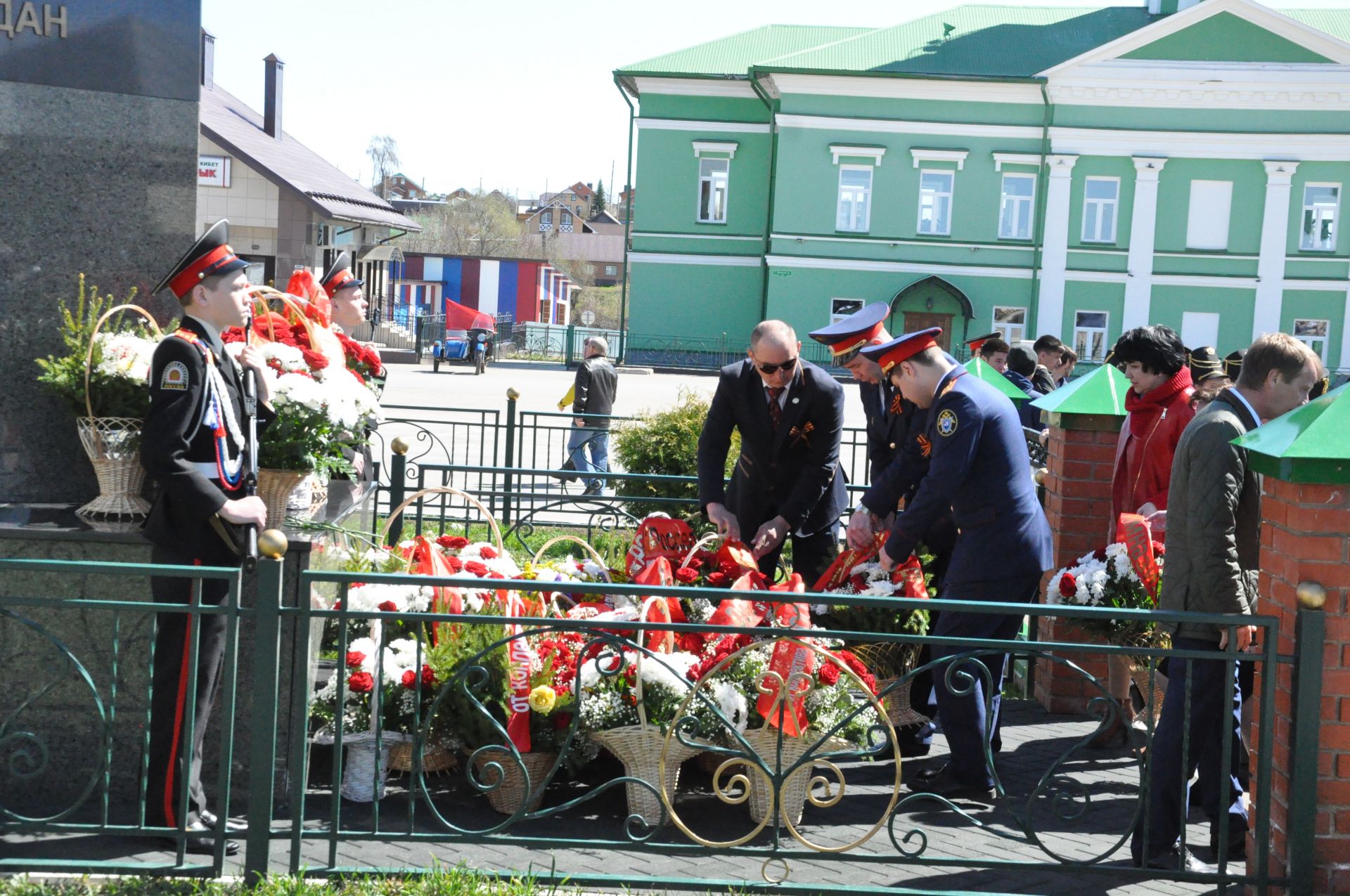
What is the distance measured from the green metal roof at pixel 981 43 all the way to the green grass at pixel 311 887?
116ft

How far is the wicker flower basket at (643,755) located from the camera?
14.7 feet

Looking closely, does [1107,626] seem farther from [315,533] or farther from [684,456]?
[684,456]

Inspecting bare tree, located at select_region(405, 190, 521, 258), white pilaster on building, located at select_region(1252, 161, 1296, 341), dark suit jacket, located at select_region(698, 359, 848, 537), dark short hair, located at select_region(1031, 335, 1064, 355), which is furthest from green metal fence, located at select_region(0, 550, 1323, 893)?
bare tree, located at select_region(405, 190, 521, 258)

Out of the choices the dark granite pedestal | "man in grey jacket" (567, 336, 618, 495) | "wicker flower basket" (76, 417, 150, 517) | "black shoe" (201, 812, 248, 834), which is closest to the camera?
"black shoe" (201, 812, 248, 834)

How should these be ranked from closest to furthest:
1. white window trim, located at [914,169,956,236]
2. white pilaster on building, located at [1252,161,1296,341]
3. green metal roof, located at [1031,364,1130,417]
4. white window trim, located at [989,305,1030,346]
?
green metal roof, located at [1031,364,1130,417]
white pilaster on building, located at [1252,161,1296,341]
white window trim, located at [914,169,956,236]
white window trim, located at [989,305,1030,346]

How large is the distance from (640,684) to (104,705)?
1822mm

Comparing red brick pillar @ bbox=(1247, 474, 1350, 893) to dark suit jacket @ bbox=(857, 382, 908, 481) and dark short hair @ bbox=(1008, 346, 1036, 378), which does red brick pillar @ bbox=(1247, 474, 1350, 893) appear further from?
dark short hair @ bbox=(1008, 346, 1036, 378)

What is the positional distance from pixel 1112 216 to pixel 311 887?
3774 cm

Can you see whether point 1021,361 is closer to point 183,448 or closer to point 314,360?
point 314,360

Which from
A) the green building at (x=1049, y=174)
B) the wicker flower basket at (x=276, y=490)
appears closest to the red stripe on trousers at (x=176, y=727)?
the wicker flower basket at (x=276, y=490)

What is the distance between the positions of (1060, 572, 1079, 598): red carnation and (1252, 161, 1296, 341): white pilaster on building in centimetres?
3482

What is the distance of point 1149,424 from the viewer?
19.2 ft

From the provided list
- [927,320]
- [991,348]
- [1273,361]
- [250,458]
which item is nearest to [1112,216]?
[927,320]

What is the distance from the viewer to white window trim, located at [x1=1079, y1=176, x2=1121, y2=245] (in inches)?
1492
